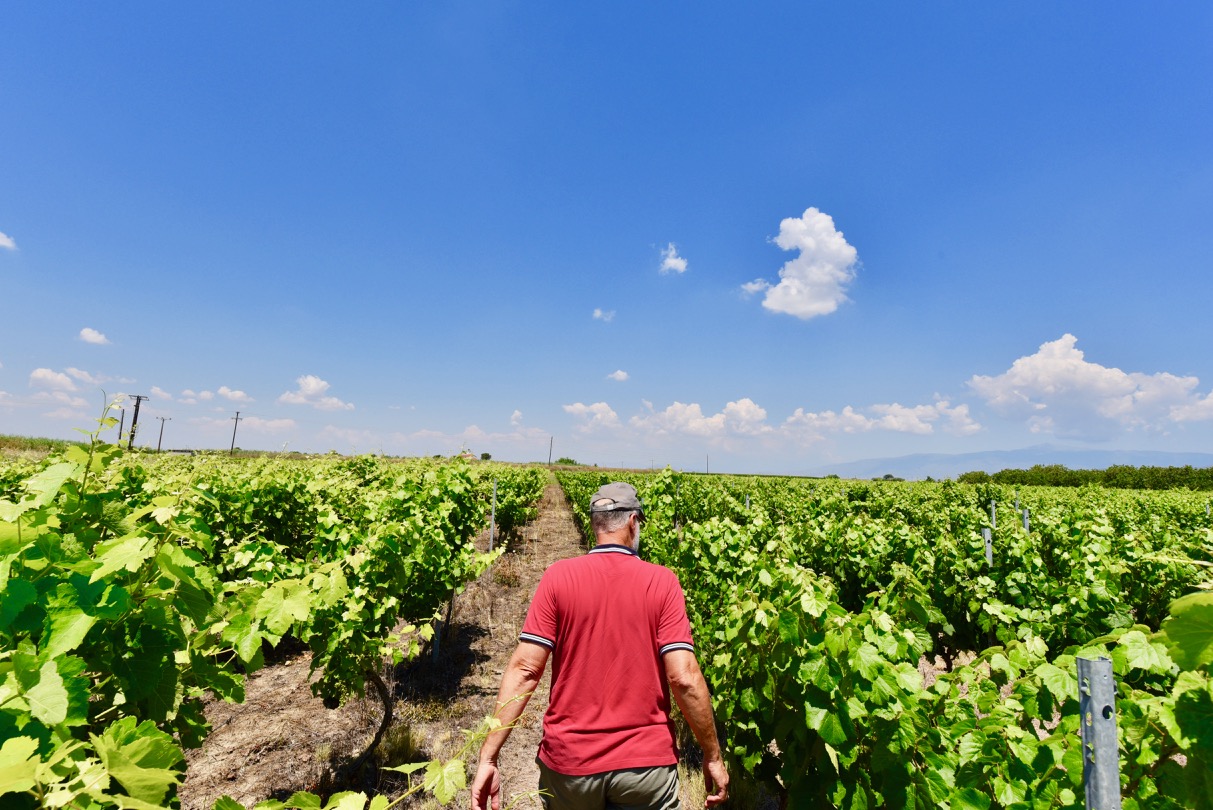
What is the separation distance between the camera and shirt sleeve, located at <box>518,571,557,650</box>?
251 cm

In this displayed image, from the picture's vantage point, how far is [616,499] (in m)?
2.72

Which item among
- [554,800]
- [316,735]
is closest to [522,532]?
[316,735]

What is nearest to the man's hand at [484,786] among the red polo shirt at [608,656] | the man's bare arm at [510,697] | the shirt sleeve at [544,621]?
the man's bare arm at [510,697]

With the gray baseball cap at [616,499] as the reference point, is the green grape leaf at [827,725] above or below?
below

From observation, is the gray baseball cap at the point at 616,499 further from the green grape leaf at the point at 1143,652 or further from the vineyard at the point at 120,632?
the green grape leaf at the point at 1143,652

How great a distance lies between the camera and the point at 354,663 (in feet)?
13.8

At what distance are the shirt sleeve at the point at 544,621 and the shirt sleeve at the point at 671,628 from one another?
50 cm

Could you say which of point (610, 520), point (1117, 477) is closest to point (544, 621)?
point (610, 520)

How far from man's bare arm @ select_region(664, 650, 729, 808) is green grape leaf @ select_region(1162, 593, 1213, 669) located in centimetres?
162

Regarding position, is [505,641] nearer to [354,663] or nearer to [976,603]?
[354,663]

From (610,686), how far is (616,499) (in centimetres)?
85

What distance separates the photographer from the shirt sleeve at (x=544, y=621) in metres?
2.51

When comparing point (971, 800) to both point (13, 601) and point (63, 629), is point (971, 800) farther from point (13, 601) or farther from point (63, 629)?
point (13, 601)

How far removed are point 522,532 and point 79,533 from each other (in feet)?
54.3
